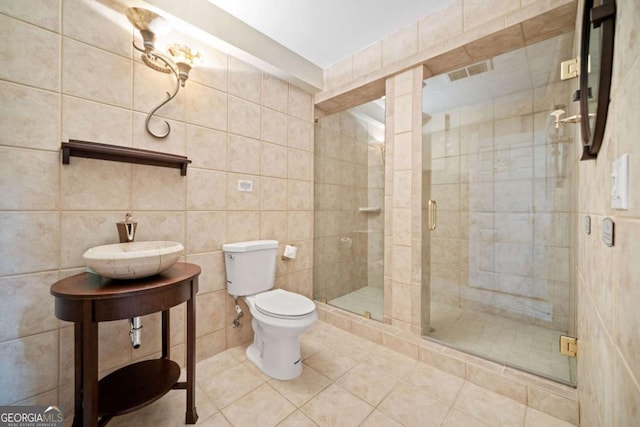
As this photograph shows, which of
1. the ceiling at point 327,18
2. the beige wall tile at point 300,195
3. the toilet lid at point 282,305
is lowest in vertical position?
the toilet lid at point 282,305

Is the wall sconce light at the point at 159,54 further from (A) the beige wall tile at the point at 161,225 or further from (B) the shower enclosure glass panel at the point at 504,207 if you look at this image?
(B) the shower enclosure glass panel at the point at 504,207

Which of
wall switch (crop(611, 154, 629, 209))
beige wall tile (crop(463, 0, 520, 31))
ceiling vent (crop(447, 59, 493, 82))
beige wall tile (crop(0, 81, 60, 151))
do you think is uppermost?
beige wall tile (crop(463, 0, 520, 31))

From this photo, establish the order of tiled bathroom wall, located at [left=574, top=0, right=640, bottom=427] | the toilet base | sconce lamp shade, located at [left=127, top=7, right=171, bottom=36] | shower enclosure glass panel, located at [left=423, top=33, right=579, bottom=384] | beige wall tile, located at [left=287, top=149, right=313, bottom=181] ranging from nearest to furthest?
tiled bathroom wall, located at [left=574, top=0, right=640, bottom=427], sconce lamp shade, located at [left=127, top=7, right=171, bottom=36], the toilet base, shower enclosure glass panel, located at [left=423, top=33, right=579, bottom=384], beige wall tile, located at [left=287, top=149, right=313, bottom=181]

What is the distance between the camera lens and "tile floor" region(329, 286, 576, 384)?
146 centimetres

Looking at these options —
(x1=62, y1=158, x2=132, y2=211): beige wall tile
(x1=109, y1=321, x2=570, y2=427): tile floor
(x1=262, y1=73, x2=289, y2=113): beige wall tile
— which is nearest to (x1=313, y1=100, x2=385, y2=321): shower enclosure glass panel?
(x1=262, y1=73, x2=289, y2=113): beige wall tile

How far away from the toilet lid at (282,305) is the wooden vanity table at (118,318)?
43 cm

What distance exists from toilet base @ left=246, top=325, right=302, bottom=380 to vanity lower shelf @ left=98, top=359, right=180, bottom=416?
19.8 inches

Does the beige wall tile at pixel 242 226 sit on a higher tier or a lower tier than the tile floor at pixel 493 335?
higher

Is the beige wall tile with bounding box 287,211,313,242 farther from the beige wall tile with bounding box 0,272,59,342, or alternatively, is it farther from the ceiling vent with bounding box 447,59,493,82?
the ceiling vent with bounding box 447,59,493,82

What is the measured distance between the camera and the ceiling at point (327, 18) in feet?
5.31

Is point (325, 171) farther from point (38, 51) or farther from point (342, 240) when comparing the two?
point (38, 51)

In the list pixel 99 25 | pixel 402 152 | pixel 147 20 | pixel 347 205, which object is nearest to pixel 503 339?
pixel 402 152

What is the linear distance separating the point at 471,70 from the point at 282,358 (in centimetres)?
237

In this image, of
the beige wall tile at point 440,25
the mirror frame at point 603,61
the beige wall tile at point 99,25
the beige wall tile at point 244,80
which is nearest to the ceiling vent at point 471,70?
the beige wall tile at point 440,25
